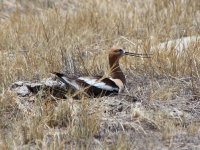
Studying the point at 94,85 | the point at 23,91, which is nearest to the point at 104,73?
the point at 94,85

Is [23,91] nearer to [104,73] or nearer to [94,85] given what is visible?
[94,85]

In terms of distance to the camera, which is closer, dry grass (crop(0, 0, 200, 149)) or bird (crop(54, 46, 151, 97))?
dry grass (crop(0, 0, 200, 149))

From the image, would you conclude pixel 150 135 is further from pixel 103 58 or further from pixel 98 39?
pixel 98 39

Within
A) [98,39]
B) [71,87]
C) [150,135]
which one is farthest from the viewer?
[98,39]

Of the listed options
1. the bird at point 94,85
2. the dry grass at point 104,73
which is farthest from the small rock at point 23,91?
the bird at point 94,85

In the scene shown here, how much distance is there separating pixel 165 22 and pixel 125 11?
103 cm

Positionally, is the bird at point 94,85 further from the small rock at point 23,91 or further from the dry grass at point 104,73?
the small rock at point 23,91

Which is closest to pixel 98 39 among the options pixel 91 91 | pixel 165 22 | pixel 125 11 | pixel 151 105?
pixel 125 11

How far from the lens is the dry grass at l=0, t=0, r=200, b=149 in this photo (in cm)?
285

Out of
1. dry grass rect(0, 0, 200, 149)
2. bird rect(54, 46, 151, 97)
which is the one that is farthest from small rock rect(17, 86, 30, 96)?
bird rect(54, 46, 151, 97)

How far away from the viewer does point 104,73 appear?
4.50 meters

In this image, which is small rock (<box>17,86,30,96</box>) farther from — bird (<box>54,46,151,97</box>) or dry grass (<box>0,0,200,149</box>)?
bird (<box>54,46,151,97</box>)

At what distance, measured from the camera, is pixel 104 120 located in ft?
10.4

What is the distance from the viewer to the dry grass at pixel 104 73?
2852 mm
